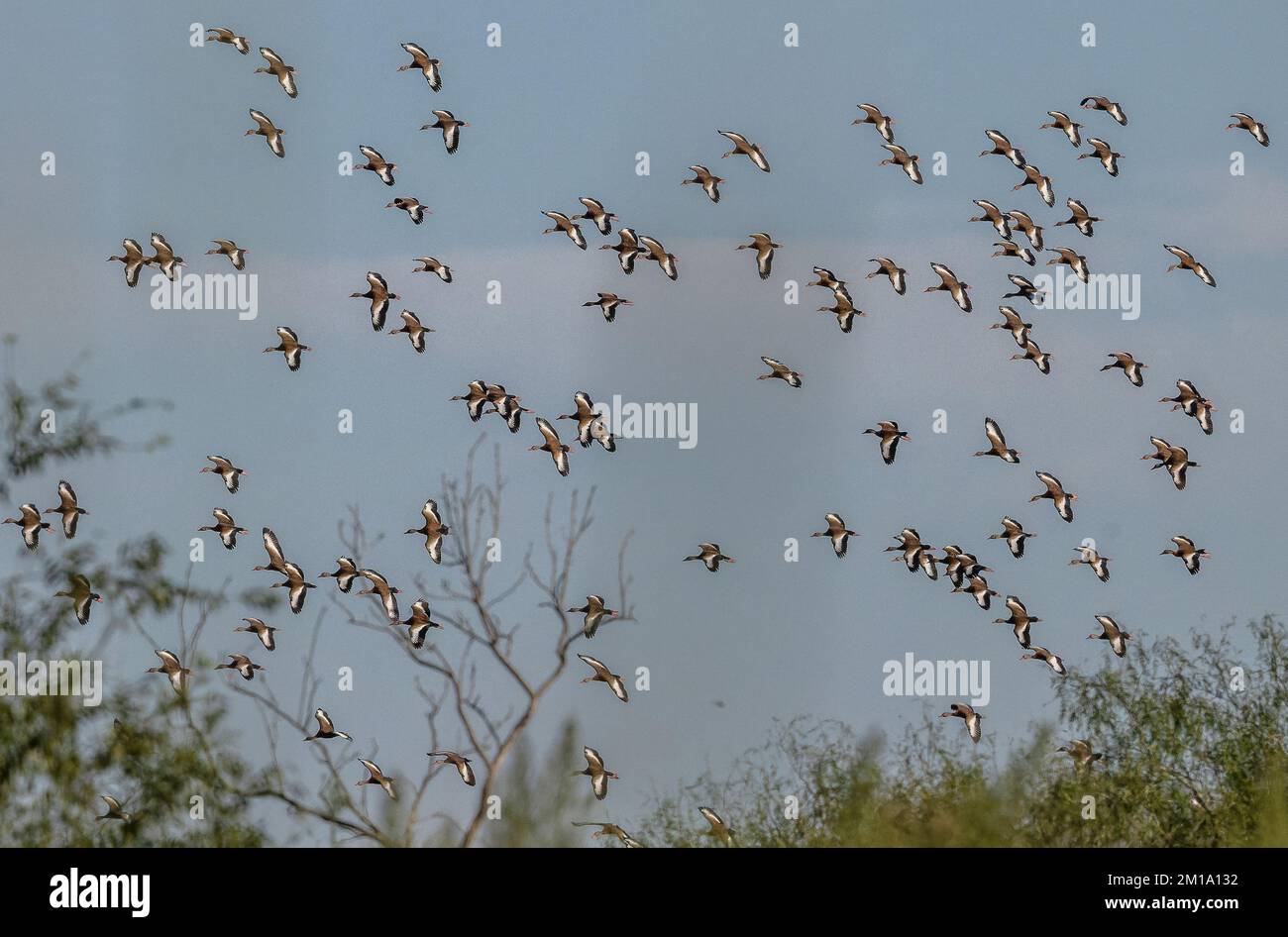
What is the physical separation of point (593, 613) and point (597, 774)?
1736 millimetres

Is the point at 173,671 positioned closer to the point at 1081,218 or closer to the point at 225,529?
the point at 225,529

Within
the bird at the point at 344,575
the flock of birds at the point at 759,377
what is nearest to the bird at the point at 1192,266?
the flock of birds at the point at 759,377

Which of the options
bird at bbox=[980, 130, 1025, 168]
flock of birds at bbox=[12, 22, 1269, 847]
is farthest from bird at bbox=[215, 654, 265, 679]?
bird at bbox=[980, 130, 1025, 168]

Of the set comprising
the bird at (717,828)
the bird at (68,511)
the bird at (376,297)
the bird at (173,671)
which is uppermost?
the bird at (376,297)

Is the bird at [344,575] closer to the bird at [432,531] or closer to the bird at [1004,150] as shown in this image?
the bird at [432,531]

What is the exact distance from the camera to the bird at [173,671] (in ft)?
69.7

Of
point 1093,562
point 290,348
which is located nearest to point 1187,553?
point 1093,562

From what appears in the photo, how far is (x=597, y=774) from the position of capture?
21.3 meters

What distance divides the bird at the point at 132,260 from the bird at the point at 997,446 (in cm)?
844
